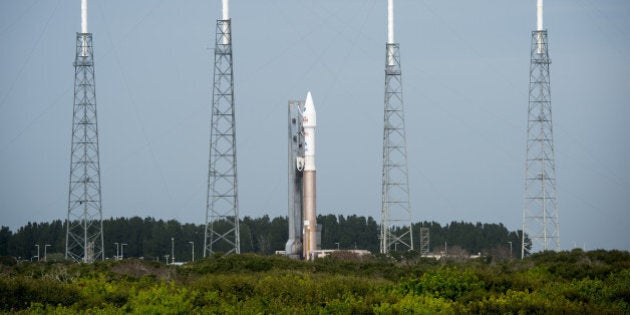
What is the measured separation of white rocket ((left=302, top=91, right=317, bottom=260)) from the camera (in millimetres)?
72062

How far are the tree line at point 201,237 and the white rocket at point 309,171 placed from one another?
40.8 metres

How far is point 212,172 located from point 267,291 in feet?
75.2

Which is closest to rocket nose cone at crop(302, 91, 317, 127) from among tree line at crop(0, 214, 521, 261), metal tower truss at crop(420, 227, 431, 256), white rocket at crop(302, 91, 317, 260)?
white rocket at crop(302, 91, 317, 260)

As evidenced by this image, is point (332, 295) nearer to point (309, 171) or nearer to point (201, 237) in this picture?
point (309, 171)

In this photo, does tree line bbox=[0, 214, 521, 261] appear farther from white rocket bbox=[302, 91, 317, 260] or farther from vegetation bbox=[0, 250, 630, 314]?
vegetation bbox=[0, 250, 630, 314]

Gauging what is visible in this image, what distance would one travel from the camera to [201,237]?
123 m

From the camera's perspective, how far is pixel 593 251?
224 feet

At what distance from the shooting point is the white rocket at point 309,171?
236 ft

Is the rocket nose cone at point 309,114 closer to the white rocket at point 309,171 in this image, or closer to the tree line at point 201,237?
the white rocket at point 309,171

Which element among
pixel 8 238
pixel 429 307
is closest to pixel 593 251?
pixel 429 307

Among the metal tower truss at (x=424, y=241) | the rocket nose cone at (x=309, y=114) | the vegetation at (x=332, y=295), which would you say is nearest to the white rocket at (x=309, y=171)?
the rocket nose cone at (x=309, y=114)

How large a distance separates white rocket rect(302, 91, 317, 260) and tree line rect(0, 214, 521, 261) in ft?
134

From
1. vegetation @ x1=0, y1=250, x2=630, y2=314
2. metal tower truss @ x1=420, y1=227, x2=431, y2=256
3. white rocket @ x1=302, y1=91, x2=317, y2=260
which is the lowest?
vegetation @ x1=0, y1=250, x2=630, y2=314

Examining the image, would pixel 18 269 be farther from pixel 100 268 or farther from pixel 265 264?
pixel 265 264
